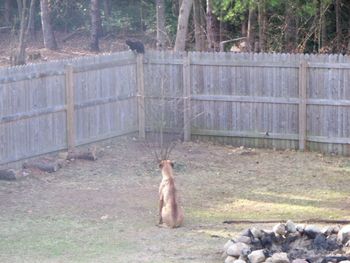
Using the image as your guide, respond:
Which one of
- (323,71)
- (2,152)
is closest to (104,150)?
(2,152)

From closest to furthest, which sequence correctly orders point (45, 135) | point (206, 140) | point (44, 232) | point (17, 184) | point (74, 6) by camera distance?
point (44, 232)
point (17, 184)
point (45, 135)
point (206, 140)
point (74, 6)

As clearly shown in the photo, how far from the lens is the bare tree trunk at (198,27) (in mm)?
27016

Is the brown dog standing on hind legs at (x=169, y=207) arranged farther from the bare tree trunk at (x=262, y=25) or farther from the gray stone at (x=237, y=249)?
the bare tree trunk at (x=262, y=25)

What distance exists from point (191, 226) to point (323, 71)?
264 inches

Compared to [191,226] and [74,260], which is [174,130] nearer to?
[191,226]

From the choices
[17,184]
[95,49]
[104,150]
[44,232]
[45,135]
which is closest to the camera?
[44,232]

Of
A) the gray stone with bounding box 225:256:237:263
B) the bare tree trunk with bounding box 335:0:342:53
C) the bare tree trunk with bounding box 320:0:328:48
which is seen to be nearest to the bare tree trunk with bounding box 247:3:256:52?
the bare tree trunk with bounding box 320:0:328:48

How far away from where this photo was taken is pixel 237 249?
1019cm

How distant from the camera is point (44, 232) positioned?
1224 centimetres

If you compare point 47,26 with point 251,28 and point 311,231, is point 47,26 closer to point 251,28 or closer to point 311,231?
point 251,28

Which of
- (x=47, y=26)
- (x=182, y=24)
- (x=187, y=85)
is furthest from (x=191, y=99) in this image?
(x=47, y=26)

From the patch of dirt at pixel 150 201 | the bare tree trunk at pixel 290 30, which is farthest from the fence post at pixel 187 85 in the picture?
the bare tree trunk at pixel 290 30

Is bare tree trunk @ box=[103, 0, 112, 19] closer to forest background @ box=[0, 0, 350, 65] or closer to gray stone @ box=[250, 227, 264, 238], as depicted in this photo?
forest background @ box=[0, 0, 350, 65]

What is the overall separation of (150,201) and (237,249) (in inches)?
167
